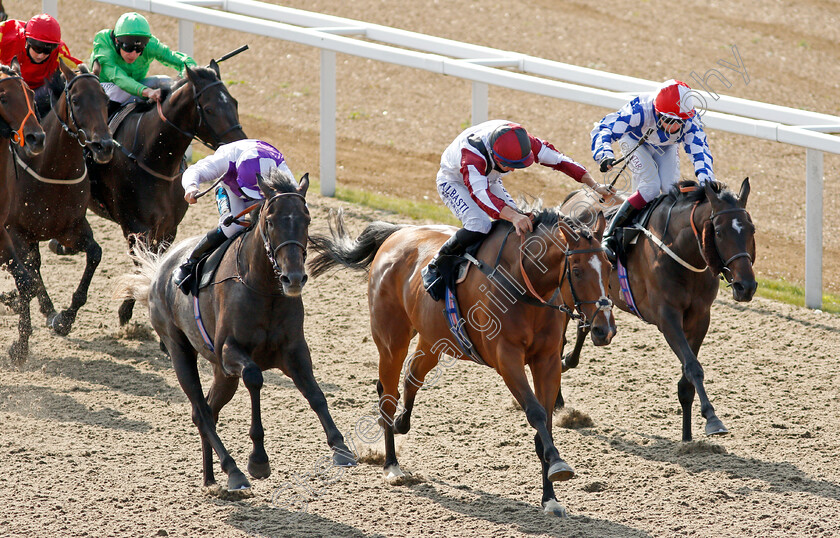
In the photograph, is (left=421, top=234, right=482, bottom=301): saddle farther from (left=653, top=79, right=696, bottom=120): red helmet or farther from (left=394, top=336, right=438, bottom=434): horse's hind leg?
(left=653, top=79, right=696, bottom=120): red helmet

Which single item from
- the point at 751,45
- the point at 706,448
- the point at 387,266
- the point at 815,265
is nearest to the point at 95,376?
the point at 387,266

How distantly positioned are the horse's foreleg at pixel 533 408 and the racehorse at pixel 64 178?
3422 mm

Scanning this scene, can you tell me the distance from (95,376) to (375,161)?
18.6ft

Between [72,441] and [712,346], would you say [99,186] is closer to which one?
[72,441]

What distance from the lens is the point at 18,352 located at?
7.60 meters

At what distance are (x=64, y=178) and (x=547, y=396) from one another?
396cm

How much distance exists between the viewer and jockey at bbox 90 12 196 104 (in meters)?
8.24

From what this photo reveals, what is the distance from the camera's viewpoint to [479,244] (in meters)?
5.68

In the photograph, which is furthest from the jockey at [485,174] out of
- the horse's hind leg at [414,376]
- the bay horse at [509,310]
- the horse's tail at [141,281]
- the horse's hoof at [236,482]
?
the horse's tail at [141,281]

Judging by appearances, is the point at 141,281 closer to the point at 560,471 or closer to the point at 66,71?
the point at 66,71

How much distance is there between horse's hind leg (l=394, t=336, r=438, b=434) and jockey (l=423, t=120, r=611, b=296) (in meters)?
0.54

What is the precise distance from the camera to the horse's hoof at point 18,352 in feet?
24.9

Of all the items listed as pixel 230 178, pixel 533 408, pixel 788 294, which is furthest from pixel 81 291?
pixel 788 294

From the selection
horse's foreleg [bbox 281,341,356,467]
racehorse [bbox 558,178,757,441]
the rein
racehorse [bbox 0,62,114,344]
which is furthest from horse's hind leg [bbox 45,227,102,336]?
racehorse [bbox 558,178,757,441]
